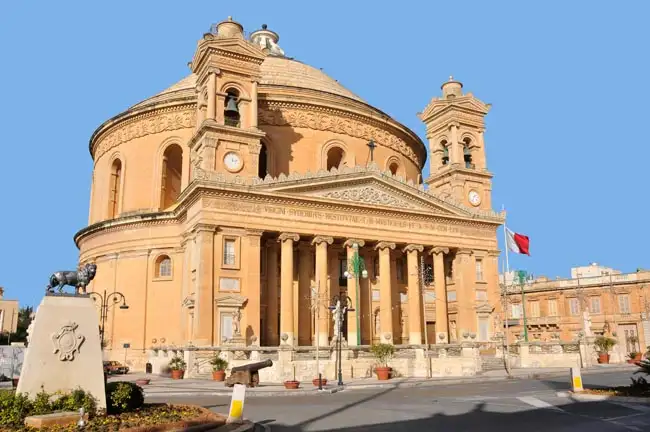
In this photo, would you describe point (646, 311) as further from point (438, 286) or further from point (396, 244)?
point (396, 244)

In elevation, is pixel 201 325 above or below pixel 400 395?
above

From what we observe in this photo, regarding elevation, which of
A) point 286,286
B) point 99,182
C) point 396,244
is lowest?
point 286,286

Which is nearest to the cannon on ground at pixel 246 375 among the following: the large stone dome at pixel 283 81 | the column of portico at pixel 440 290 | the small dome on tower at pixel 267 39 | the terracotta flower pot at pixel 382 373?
the terracotta flower pot at pixel 382 373

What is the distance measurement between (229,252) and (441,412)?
68.6ft

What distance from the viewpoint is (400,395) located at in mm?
22062

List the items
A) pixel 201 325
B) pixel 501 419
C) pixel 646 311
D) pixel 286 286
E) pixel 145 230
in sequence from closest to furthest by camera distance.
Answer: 1. pixel 501 419
2. pixel 201 325
3. pixel 286 286
4. pixel 145 230
5. pixel 646 311

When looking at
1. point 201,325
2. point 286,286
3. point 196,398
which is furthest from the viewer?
point 286,286

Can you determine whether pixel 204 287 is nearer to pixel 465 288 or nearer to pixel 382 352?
pixel 382 352

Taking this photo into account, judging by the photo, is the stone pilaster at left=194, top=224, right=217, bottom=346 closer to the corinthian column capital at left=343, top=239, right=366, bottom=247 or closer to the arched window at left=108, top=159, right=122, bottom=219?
the corinthian column capital at left=343, top=239, right=366, bottom=247

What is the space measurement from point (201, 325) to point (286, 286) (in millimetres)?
5715

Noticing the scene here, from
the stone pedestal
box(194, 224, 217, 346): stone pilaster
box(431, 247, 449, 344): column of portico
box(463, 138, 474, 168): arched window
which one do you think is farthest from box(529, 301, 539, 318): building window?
the stone pedestal

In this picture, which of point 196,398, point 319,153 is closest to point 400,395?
point 196,398

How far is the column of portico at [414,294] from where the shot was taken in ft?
130

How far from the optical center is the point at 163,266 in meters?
42.5
